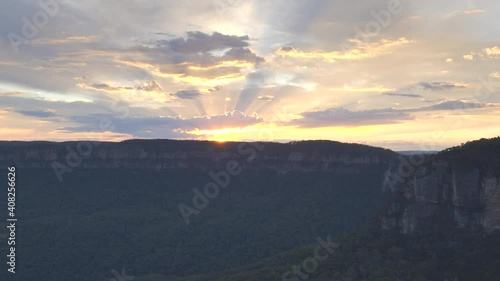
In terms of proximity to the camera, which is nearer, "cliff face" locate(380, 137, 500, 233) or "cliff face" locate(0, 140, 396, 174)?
"cliff face" locate(380, 137, 500, 233)

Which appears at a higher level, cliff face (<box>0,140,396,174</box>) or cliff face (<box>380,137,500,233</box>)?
cliff face (<box>0,140,396,174</box>)

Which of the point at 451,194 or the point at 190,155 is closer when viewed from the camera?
the point at 451,194

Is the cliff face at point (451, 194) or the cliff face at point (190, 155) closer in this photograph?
the cliff face at point (451, 194)

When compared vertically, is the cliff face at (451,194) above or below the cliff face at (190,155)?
below

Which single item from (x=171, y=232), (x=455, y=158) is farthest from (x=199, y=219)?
(x=455, y=158)

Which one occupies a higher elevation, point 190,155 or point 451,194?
point 190,155
